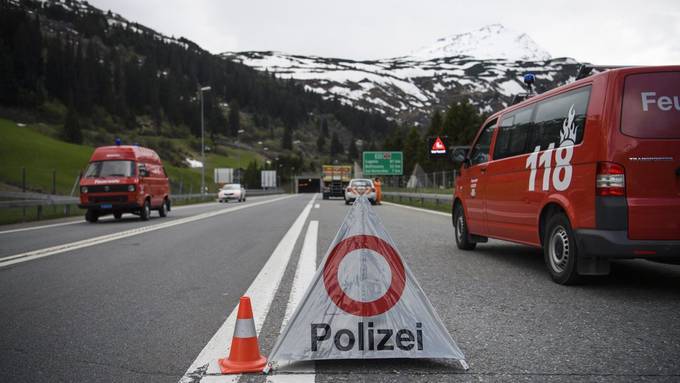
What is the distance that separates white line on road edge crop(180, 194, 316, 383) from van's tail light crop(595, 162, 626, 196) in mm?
3297

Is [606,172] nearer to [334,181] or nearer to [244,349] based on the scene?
[244,349]

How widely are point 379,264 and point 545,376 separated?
45.0 inches

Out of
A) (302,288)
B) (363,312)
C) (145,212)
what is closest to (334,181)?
(145,212)

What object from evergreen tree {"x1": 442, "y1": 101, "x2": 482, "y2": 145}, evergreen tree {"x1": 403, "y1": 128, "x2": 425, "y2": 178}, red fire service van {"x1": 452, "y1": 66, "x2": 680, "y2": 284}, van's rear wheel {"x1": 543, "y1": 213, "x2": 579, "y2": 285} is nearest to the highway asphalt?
van's rear wheel {"x1": 543, "y1": 213, "x2": 579, "y2": 285}

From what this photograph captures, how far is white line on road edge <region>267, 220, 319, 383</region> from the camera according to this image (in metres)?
3.24

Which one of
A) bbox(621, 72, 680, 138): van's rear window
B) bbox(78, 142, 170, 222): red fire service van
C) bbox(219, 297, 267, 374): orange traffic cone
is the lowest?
bbox(219, 297, 267, 374): orange traffic cone

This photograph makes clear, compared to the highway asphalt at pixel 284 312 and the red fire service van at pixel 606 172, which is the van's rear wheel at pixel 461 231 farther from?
the red fire service van at pixel 606 172

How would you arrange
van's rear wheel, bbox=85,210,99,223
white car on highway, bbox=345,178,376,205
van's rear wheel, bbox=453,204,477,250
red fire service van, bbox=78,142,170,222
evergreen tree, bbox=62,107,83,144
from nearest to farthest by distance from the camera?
van's rear wheel, bbox=453,204,477,250
red fire service van, bbox=78,142,170,222
van's rear wheel, bbox=85,210,99,223
white car on highway, bbox=345,178,376,205
evergreen tree, bbox=62,107,83,144

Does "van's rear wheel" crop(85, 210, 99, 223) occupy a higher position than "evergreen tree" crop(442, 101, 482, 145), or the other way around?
"evergreen tree" crop(442, 101, 482, 145)

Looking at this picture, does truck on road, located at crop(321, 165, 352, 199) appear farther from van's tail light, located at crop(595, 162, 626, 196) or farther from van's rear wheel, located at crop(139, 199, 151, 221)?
van's tail light, located at crop(595, 162, 626, 196)

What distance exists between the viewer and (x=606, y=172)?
544 centimetres

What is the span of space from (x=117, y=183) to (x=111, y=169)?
0.71m

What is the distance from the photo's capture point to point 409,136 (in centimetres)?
9169

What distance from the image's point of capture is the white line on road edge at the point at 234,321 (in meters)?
3.31
